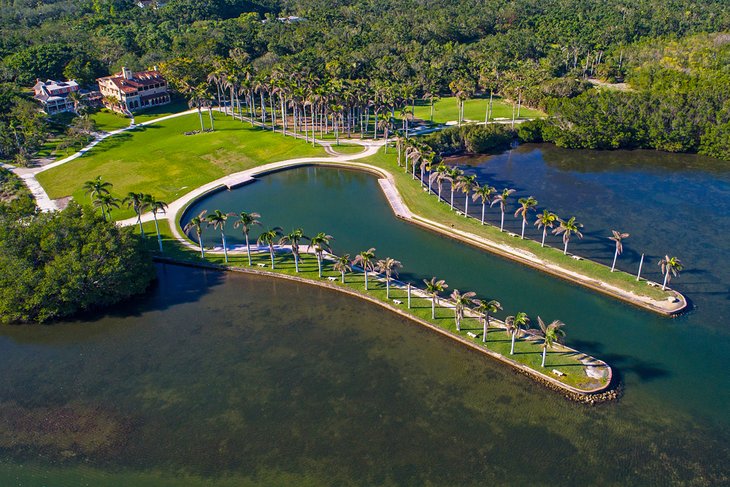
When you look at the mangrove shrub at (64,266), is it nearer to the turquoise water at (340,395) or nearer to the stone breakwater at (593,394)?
the turquoise water at (340,395)

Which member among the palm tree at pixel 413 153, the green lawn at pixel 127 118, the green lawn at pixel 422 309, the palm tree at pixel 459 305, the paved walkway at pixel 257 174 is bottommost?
the green lawn at pixel 422 309

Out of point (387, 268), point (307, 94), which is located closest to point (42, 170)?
point (307, 94)

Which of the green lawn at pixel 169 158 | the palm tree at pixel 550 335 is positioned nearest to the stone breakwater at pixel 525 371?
the palm tree at pixel 550 335

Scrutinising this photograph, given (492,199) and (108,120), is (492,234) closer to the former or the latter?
(492,199)

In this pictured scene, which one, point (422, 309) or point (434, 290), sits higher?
point (434, 290)

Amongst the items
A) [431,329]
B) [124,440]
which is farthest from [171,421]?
[431,329]

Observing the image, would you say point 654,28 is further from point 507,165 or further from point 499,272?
point 499,272

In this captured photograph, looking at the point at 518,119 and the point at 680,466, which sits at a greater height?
the point at 518,119
